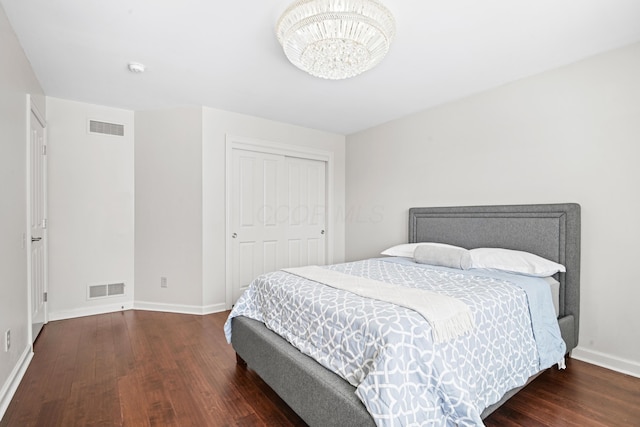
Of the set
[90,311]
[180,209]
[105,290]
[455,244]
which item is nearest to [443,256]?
[455,244]

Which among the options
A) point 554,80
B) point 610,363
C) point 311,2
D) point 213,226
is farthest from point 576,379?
point 213,226

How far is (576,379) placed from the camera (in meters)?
2.18

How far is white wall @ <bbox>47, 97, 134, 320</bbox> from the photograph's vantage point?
331 centimetres

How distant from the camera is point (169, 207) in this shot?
363 centimetres

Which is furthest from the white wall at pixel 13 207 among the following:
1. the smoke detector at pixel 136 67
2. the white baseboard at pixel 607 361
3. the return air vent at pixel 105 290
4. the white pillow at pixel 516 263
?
the white baseboard at pixel 607 361

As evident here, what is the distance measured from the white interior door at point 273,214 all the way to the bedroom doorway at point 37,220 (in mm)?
1768

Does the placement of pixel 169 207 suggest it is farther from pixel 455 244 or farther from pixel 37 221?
pixel 455 244

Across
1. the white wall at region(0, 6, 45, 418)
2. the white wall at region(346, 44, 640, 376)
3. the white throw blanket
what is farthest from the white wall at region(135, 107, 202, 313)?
the white wall at region(346, 44, 640, 376)

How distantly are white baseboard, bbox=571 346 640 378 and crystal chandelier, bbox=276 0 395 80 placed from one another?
2692mm

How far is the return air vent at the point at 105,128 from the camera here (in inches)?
137

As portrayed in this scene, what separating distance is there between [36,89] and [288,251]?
3053mm

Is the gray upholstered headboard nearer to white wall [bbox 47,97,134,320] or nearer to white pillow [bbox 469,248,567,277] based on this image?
white pillow [bbox 469,248,567,277]

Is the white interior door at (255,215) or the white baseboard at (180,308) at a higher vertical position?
the white interior door at (255,215)

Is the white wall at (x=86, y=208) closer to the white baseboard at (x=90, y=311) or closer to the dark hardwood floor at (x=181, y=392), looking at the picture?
the white baseboard at (x=90, y=311)
